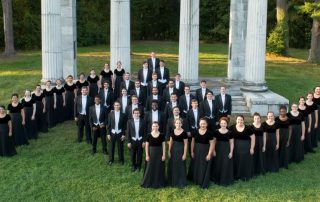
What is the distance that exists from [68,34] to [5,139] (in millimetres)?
9754

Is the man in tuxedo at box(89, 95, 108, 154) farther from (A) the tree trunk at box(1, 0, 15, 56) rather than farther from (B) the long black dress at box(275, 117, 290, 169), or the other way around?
(A) the tree trunk at box(1, 0, 15, 56)

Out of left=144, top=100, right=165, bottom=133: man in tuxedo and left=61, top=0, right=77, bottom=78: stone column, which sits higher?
left=61, top=0, right=77, bottom=78: stone column

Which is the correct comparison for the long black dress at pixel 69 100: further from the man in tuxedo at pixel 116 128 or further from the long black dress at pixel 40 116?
the man in tuxedo at pixel 116 128

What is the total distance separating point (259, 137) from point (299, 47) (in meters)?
42.0

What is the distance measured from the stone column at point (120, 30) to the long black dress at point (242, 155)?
8811mm

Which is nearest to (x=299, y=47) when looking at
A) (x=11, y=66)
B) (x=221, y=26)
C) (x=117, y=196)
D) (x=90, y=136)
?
(x=221, y=26)

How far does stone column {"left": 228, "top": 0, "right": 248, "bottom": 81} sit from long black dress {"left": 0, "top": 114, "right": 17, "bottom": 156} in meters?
13.2

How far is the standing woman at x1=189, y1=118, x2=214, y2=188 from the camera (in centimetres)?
1290

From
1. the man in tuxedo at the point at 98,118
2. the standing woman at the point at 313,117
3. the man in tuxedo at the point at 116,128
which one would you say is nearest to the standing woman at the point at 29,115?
the man in tuxedo at the point at 98,118

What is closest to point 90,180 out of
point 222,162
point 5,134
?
point 5,134

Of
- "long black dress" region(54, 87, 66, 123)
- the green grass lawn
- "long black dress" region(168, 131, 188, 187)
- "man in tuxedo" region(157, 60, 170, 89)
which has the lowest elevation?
the green grass lawn

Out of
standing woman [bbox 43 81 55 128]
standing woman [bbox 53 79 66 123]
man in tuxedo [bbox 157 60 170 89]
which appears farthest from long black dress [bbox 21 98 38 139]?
man in tuxedo [bbox 157 60 170 89]

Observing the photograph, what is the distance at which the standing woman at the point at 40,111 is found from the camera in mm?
17438

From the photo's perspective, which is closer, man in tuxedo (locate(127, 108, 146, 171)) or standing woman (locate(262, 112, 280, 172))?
man in tuxedo (locate(127, 108, 146, 171))
